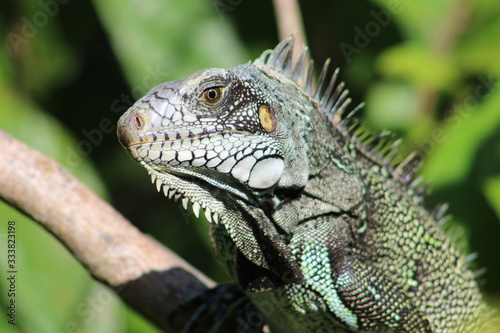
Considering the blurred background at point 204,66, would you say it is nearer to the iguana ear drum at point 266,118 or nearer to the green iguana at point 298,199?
the green iguana at point 298,199

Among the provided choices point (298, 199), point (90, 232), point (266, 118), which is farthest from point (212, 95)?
point (90, 232)

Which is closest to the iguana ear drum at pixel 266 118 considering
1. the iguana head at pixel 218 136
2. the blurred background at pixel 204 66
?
the iguana head at pixel 218 136

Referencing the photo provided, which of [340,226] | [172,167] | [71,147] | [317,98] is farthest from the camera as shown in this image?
[71,147]

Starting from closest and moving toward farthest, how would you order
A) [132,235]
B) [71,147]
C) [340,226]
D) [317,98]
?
[340,226] < [317,98] < [132,235] < [71,147]

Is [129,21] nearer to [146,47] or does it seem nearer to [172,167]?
[146,47]

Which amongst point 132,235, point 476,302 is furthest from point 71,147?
point 476,302

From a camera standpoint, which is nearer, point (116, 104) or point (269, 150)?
point (269, 150)
